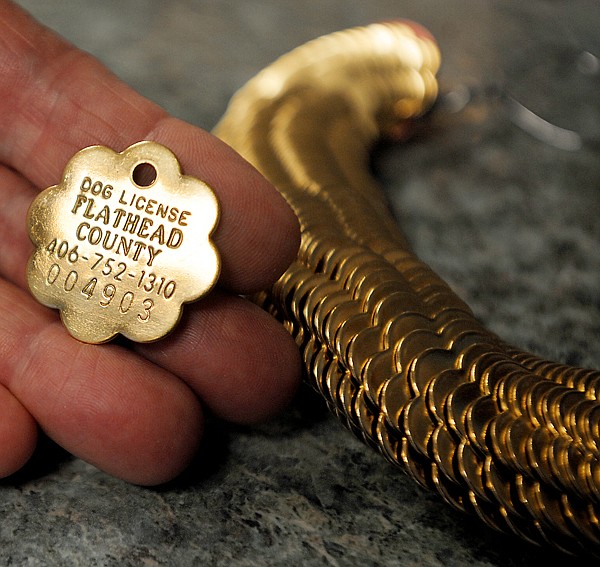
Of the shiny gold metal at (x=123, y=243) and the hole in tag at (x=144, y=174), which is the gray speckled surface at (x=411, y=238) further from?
the hole in tag at (x=144, y=174)

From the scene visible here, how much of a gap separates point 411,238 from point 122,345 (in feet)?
1.65

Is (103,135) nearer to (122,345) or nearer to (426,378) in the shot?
(122,345)

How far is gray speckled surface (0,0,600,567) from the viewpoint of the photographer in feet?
2.47

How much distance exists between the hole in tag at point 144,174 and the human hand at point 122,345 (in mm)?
32

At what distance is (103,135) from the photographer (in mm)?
870

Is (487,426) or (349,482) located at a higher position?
(487,426)

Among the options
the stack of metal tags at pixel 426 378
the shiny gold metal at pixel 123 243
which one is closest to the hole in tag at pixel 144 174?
the shiny gold metal at pixel 123 243

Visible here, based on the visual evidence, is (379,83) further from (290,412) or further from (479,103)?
(290,412)

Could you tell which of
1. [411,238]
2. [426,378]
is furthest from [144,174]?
[411,238]

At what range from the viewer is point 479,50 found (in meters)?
1.69

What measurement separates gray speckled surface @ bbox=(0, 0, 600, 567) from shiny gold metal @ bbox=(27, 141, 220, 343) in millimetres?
155

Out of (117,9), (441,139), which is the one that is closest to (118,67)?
(117,9)

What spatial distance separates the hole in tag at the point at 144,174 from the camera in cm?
83

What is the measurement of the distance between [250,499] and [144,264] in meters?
0.25
